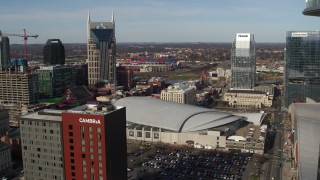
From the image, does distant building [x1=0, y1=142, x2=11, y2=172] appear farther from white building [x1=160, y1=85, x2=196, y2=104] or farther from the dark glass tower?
the dark glass tower

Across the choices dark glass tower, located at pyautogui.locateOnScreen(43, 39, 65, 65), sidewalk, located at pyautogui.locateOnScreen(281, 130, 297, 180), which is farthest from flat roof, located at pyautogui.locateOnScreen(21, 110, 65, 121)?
dark glass tower, located at pyautogui.locateOnScreen(43, 39, 65, 65)

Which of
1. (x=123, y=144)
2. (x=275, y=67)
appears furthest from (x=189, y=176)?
(x=275, y=67)

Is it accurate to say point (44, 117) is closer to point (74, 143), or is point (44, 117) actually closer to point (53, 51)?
point (74, 143)

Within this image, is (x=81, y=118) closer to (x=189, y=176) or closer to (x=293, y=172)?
(x=189, y=176)

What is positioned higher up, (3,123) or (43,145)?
(43,145)

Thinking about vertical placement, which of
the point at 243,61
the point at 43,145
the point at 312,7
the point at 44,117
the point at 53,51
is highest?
the point at 312,7

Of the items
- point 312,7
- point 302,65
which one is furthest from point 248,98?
point 312,7
